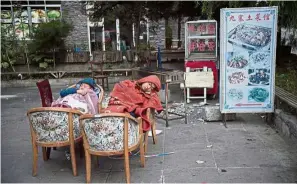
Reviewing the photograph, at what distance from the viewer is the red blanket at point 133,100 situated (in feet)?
12.4

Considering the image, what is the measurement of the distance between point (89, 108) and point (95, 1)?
6301 mm

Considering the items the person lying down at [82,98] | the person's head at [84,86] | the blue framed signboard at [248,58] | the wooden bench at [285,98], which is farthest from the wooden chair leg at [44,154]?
the wooden bench at [285,98]

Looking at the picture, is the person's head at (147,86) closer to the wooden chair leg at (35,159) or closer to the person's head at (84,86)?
the person's head at (84,86)

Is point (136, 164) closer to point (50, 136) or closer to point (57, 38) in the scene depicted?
point (50, 136)

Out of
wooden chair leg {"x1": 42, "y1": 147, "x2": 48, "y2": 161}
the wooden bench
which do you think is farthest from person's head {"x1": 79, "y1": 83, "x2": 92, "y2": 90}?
the wooden bench

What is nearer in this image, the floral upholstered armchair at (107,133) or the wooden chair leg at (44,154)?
the floral upholstered armchair at (107,133)

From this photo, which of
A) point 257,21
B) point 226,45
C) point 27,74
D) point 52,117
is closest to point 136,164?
point 52,117

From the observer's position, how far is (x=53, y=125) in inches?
132

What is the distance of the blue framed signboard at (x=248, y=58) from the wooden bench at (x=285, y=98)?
25 cm

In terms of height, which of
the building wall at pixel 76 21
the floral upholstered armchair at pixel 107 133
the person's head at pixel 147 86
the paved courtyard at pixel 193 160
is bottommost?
the paved courtyard at pixel 193 160

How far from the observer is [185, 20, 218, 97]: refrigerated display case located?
7172 millimetres

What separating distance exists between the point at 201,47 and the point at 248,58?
283 cm

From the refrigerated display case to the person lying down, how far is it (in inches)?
139

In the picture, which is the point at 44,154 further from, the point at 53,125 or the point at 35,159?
the point at 53,125
